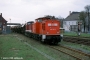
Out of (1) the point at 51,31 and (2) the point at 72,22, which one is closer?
(1) the point at 51,31

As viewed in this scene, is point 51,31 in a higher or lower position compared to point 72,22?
lower

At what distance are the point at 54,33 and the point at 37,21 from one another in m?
5.63

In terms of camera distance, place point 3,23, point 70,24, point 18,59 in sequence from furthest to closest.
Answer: point 70,24 → point 3,23 → point 18,59

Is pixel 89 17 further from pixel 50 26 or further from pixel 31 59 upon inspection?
pixel 31 59

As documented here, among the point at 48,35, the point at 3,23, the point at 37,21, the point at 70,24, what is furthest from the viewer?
the point at 70,24

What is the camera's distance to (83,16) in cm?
9538

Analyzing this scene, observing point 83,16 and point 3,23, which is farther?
point 3,23

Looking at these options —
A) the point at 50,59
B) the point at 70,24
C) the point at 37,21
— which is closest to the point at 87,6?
the point at 70,24

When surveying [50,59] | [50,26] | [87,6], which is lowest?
[50,59]

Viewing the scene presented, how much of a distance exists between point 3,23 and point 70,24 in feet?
136

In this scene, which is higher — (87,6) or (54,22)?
(87,6)

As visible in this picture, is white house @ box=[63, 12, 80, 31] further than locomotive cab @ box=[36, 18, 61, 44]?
Yes

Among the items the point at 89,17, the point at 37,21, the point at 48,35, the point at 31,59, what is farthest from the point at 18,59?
the point at 89,17

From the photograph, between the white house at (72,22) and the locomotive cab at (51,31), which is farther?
the white house at (72,22)
